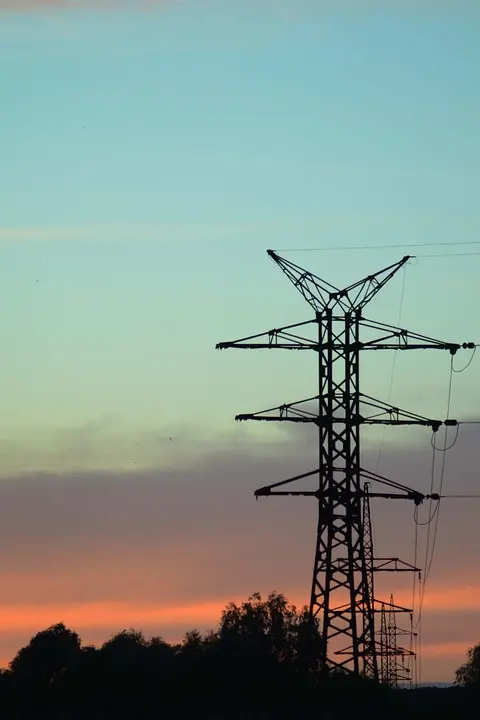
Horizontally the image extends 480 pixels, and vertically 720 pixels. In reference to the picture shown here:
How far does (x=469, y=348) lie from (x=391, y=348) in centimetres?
394

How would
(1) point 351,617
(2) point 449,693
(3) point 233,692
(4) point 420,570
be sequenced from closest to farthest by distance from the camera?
(1) point 351,617
(3) point 233,692
(2) point 449,693
(4) point 420,570

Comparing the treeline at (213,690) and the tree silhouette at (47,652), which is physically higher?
the tree silhouette at (47,652)

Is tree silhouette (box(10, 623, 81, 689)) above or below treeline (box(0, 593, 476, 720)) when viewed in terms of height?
above

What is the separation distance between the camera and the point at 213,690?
104m

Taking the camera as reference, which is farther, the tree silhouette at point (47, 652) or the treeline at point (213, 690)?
the tree silhouette at point (47, 652)

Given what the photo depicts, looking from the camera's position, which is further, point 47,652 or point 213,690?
point 47,652

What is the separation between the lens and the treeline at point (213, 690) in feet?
326

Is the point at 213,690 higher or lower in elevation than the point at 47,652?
lower

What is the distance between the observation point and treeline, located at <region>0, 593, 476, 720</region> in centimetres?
9950

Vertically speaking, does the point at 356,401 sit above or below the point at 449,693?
above

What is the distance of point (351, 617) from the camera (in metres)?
95.9

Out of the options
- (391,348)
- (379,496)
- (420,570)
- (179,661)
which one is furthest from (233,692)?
(420,570)

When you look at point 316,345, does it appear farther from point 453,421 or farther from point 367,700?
point 367,700

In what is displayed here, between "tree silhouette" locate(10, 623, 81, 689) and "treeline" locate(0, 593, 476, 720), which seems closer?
"treeline" locate(0, 593, 476, 720)
